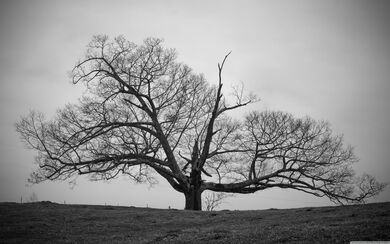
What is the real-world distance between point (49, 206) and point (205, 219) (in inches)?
439

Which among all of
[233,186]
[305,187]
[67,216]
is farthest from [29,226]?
[305,187]

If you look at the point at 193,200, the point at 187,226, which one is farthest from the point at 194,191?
the point at 187,226

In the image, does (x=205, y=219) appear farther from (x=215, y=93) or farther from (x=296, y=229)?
(x=215, y=93)

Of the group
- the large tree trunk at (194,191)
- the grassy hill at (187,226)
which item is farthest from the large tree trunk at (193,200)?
the grassy hill at (187,226)

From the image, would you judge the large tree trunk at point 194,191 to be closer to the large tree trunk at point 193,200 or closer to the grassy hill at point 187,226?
the large tree trunk at point 193,200

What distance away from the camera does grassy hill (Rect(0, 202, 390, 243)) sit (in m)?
10.3

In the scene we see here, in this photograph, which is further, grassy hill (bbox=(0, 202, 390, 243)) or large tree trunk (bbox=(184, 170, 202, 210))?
large tree trunk (bbox=(184, 170, 202, 210))

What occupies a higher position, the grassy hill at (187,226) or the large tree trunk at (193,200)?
the large tree trunk at (193,200)

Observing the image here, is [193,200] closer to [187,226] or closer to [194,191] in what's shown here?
[194,191]

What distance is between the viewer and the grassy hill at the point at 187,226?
404 inches

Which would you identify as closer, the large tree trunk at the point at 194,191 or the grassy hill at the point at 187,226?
the grassy hill at the point at 187,226

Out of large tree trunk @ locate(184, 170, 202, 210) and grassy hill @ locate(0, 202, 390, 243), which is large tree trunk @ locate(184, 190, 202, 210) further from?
grassy hill @ locate(0, 202, 390, 243)

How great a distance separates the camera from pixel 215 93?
2775 centimetres

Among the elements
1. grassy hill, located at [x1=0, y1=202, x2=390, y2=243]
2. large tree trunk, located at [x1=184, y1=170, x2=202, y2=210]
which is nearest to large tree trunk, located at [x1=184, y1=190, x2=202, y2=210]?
large tree trunk, located at [x1=184, y1=170, x2=202, y2=210]
